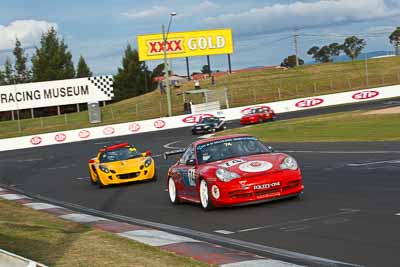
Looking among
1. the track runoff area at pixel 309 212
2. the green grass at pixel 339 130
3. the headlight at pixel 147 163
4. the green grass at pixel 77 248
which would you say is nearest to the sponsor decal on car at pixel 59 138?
the green grass at pixel 339 130

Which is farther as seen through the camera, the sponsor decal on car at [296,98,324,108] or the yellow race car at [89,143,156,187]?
the sponsor decal on car at [296,98,324,108]

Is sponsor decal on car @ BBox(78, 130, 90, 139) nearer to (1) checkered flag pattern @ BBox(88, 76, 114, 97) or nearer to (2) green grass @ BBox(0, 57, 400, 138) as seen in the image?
(2) green grass @ BBox(0, 57, 400, 138)

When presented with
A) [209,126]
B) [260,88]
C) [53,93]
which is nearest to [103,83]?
[53,93]

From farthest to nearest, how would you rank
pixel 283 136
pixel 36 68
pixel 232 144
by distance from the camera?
pixel 36 68 < pixel 283 136 < pixel 232 144

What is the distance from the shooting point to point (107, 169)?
1967 centimetres

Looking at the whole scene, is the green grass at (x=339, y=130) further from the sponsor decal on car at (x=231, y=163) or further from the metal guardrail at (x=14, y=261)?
the metal guardrail at (x=14, y=261)

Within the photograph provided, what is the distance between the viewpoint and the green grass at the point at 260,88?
73.5 meters

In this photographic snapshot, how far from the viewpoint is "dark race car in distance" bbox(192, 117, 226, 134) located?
47250mm

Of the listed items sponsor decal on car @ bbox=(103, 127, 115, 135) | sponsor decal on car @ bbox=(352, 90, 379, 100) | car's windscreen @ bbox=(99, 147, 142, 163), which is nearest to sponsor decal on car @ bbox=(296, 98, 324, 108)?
sponsor decal on car @ bbox=(352, 90, 379, 100)

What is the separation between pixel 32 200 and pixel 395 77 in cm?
7136

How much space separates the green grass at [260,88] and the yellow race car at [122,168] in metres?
48.1

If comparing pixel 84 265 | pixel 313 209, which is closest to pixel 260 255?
pixel 84 265

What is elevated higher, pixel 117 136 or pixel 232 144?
pixel 232 144

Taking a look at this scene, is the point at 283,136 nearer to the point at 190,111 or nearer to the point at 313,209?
the point at 313,209
